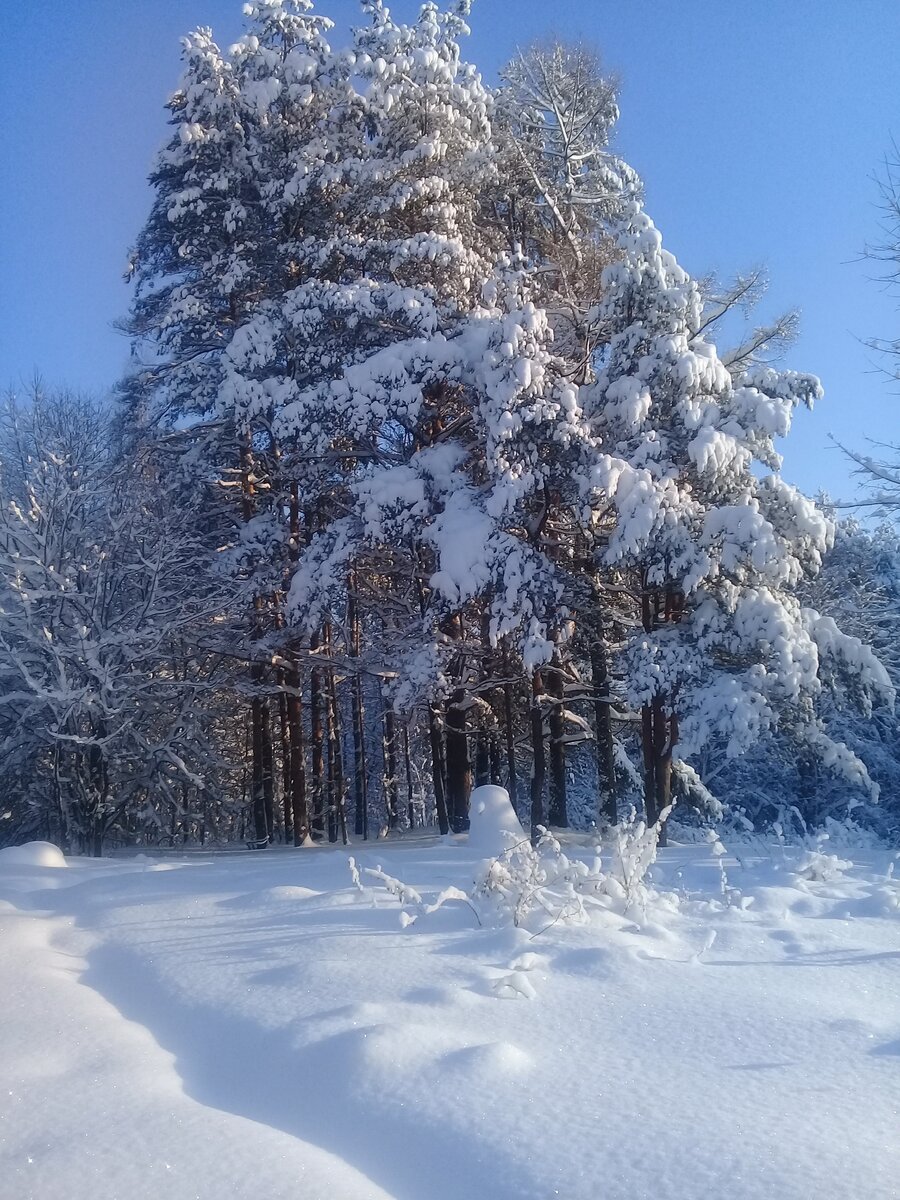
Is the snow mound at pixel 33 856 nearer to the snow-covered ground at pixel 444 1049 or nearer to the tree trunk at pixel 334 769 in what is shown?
the snow-covered ground at pixel 444 1049

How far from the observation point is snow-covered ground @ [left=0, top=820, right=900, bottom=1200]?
292 centimetres

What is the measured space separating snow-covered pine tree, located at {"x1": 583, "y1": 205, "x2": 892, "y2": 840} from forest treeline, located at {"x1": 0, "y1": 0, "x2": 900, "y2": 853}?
0.05 m

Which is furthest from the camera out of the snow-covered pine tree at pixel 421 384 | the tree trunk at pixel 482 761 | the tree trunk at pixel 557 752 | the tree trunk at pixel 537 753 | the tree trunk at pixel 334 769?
the tree trunk at pixel 482 761

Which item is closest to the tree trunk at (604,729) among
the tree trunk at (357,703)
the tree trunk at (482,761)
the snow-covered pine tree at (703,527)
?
the snow-covered pine tree at (703,527)

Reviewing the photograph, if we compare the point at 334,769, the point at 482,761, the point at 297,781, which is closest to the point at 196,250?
the point at 297,781

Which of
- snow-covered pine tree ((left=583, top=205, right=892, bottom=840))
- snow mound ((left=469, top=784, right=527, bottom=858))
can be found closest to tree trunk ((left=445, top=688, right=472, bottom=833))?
snow-covered pine tree ((left=583, top=205, right=892, bottom=840))

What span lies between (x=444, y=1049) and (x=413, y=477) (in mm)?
10087

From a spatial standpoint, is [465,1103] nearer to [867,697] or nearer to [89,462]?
[867,697]

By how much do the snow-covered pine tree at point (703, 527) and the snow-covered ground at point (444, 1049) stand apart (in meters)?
4.42

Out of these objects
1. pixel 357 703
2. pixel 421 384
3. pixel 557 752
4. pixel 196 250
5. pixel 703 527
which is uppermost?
pixel 196 250

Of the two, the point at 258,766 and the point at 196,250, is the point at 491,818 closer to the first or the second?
the point at 258,766

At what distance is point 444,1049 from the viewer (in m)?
3.81

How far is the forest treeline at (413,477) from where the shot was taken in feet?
37.3

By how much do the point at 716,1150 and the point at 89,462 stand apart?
57.3 ft
